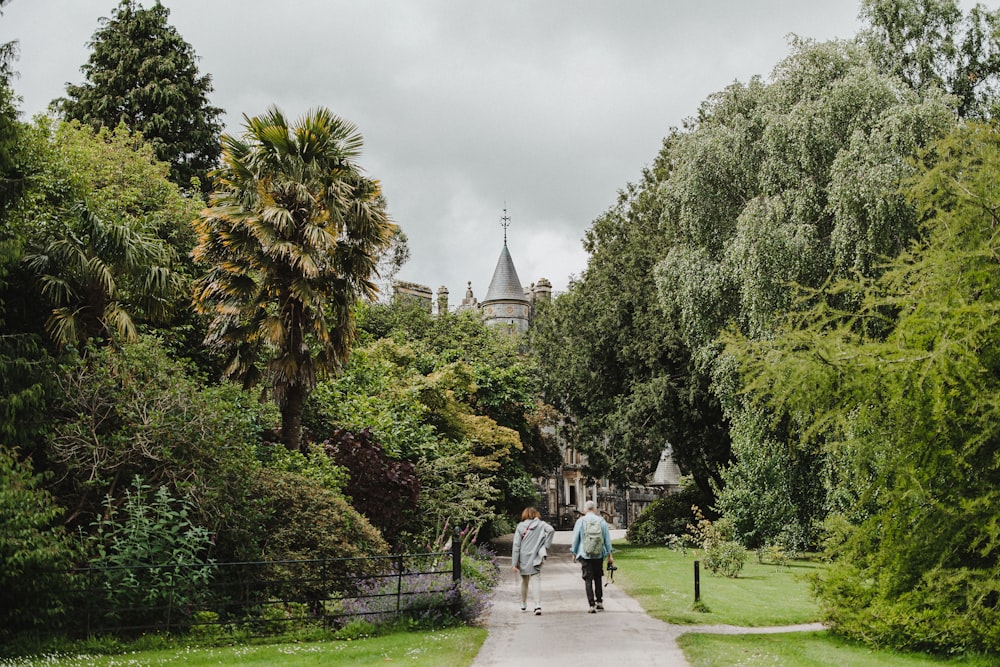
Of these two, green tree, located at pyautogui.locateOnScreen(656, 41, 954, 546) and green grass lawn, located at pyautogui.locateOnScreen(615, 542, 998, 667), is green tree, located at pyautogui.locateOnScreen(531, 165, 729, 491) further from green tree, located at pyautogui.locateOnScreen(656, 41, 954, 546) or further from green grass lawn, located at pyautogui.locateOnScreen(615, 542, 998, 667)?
green grass lawn, located at pyautogui.locateOnScreen(615, 542, 998, 667)

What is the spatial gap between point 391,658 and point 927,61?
2145cm

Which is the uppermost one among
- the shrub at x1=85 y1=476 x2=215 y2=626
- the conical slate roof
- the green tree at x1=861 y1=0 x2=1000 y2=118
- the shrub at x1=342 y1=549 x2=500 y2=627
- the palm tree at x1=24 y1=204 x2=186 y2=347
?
the conical slate roof

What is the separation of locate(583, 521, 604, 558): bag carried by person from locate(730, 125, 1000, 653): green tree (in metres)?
3.80

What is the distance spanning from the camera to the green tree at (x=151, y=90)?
3234cm

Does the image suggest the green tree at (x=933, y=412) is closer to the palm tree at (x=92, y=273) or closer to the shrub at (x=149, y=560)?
the shrub at (x=149, y=560)

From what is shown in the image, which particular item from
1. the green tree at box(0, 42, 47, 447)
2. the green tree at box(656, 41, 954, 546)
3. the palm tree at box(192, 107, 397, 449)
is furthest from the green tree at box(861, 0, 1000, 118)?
the green tree at box(0, 42, 47, 447)

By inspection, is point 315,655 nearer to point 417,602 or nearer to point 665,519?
point 417,602

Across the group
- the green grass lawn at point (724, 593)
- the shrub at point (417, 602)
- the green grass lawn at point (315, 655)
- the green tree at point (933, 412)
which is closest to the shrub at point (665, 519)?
the green grass lawn at point (724, 593)

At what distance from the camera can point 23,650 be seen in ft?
34.7

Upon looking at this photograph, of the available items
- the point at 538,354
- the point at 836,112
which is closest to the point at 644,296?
the point at 538,354

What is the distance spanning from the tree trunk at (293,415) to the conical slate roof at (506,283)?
236ft

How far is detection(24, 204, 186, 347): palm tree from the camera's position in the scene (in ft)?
47.2

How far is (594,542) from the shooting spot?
13375mm

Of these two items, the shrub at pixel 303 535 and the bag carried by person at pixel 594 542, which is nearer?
the shrub at pixel 303 535
